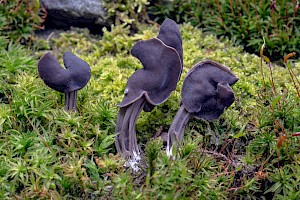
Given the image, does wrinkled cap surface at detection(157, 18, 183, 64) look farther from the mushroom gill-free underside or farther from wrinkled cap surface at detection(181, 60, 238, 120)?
wrinkled cap surface at detection(181, 60, 238, 120)

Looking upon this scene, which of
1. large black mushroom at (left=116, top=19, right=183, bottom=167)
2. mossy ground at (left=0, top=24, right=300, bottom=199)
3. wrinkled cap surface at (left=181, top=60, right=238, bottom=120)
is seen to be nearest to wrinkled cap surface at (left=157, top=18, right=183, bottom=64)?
large black mushroom at (left=116, top=19, right=183, bottom=167)

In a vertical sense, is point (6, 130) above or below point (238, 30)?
below

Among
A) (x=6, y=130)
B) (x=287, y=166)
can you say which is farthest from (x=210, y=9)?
(x=6, y=130)

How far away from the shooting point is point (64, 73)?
2.57 m

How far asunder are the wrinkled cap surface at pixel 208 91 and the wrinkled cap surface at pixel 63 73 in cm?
67

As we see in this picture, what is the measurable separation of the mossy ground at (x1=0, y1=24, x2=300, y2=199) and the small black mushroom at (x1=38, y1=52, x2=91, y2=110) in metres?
0.20

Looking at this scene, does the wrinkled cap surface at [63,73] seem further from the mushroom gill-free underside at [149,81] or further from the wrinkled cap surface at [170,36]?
the wrinkled cap surface at [170,36]

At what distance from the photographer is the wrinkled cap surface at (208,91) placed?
2.57 meters

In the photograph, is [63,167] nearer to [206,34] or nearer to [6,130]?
[6,130]

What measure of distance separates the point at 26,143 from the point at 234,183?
1.33 meters

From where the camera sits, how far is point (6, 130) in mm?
2686

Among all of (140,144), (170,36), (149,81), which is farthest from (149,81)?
(140,144)

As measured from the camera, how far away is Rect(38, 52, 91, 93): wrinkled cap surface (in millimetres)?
2566

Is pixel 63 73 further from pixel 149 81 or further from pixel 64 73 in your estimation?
pixel 149 81
